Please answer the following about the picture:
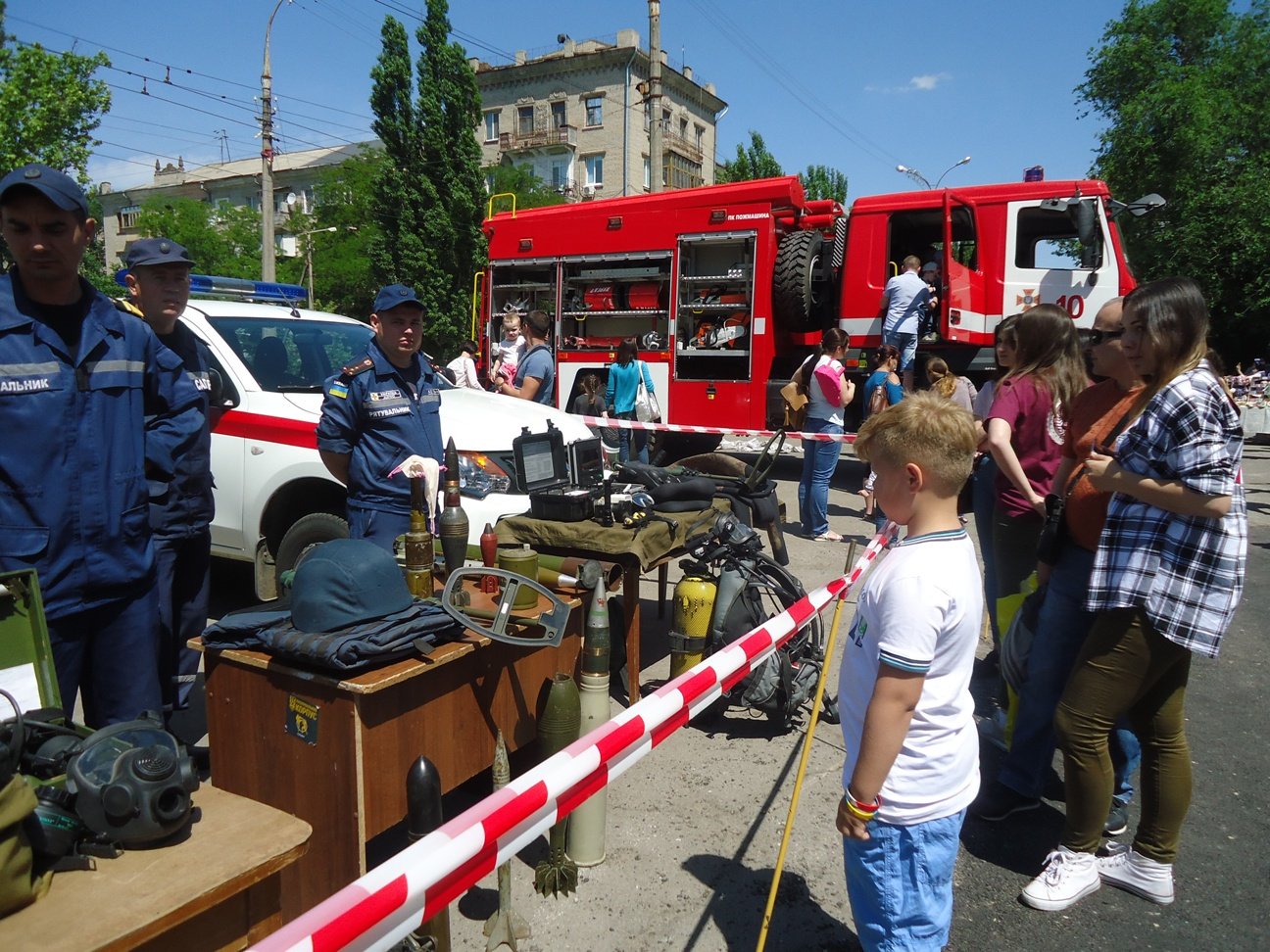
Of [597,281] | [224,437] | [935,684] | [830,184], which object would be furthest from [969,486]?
[830,184]

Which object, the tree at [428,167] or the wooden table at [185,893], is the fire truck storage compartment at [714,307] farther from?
the tree at [428,167]

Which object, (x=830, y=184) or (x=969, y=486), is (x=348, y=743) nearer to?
(x=969, y=486)

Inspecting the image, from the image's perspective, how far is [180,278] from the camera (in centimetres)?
365

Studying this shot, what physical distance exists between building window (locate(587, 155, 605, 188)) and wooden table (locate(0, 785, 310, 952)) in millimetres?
50941

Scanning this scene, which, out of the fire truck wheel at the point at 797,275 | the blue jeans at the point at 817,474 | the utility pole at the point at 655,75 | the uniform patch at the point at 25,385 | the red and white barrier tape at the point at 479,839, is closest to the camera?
the red and white barrier tape at the point at 479,839

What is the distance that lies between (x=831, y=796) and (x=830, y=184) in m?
49.3

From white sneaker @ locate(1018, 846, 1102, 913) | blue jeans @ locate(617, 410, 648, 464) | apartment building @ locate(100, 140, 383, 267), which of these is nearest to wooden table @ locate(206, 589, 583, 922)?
white sneaker @ locate(1018, 846, 1102, 913)

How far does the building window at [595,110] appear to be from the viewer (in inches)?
1901

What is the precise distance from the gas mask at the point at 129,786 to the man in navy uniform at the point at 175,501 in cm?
220

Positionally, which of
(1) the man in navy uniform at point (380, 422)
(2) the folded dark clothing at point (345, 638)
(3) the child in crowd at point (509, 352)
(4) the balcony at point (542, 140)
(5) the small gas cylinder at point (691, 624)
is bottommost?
(5) the small gas cylinder at point (691, 624)

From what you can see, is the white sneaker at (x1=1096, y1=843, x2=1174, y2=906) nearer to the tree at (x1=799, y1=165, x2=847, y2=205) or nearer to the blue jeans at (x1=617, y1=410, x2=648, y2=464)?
the blue jeans at (x1=617, y1=410, x2=648, y2=464)

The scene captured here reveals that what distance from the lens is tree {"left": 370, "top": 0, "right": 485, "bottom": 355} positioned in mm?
30641

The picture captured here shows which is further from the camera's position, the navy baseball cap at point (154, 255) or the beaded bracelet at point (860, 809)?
the navy baseball cap at point (154, 255)

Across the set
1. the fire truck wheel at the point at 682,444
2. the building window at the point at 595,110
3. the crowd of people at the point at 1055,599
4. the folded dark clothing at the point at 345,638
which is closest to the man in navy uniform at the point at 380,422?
the folded dark clothing at the point at 345,638
